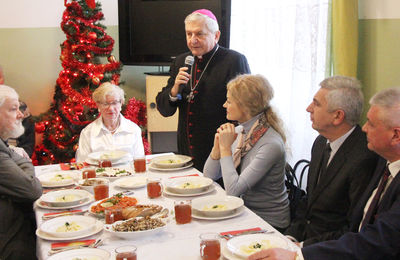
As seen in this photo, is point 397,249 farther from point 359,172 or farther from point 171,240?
point 171,240

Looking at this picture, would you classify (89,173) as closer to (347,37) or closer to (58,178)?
(58,178)

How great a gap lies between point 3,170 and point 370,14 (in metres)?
2.91

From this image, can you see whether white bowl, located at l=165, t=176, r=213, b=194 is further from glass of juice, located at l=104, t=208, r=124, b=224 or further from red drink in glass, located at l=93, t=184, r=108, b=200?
glass of juice, located at l=104, t=208, r=124, b=224

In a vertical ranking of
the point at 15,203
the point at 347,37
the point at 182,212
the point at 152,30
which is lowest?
the point at 15,203

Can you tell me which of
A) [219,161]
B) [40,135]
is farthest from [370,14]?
[40,135]

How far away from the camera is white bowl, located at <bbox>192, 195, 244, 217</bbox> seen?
208 cm

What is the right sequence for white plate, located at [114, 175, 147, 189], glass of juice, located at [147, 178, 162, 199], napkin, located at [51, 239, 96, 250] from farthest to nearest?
white plate, located at [114, 175, 147, 189] → glass of juice, located at [147, 178, 162, 199] → napkin, located at [51, 239, 96, 250]

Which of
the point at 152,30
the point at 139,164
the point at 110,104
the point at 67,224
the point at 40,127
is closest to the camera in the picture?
the point at 67,224

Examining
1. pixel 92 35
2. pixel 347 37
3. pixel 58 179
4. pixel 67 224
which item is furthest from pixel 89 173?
pixel 92 35

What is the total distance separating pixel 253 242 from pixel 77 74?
141 inches

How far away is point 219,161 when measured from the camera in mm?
2848

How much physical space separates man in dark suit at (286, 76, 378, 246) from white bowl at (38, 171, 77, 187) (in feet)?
4.29

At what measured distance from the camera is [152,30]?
5227 mm

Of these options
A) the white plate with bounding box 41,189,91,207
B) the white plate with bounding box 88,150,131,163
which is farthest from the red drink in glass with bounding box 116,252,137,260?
the white plate with bounding box 88,150,131,163
